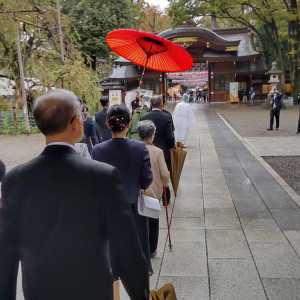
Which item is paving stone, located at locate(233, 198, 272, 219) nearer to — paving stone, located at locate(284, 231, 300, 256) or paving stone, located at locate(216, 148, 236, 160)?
paving stone, located at locate(284, 231, 300, 256)

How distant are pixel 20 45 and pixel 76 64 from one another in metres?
3.39

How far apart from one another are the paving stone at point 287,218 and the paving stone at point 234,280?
1198 mm

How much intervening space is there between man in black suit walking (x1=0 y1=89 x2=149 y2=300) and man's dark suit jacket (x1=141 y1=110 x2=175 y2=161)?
3.74 metres

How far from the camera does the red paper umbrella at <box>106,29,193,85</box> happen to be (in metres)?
4.21

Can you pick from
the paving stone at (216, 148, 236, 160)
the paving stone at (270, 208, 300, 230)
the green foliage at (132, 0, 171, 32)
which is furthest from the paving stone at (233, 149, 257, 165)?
the green foliage at (132, 0, 171, 32)

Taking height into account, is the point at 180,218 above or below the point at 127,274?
below

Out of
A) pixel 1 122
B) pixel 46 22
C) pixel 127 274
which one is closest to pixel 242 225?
pixel 127 274

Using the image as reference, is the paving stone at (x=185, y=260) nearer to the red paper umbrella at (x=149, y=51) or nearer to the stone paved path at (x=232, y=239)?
the stone paved path at (x=232, y=239)

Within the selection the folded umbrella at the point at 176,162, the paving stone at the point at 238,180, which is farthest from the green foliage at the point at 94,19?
the folded umbrella at the point at 176,162

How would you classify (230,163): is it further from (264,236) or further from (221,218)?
(264,236)

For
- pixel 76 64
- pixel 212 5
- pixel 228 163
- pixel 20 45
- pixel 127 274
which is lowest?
pixel 228 163

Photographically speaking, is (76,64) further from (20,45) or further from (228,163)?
(228,163)

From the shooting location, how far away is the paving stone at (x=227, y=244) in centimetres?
382

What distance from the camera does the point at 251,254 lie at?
12.5 ft
